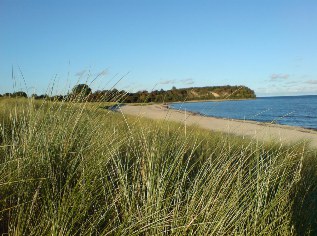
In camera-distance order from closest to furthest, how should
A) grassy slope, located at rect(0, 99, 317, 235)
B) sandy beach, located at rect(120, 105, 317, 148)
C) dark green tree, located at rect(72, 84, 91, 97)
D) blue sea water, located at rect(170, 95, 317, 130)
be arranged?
grassy slope, located at rect(0, 99, 317, 235)
blue sea water, located at rect(170, 95, 317, 130)
dark green tree, located at rect(72, 84, 91, 97)
sandy beach, located at rect(120, 105, 317, 148)

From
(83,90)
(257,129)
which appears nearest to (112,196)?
(83,90)

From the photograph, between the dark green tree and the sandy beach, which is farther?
the sandy beach

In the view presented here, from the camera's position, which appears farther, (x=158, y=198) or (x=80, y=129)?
(x=80, y=129)

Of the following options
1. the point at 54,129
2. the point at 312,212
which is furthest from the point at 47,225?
the point at 312,212

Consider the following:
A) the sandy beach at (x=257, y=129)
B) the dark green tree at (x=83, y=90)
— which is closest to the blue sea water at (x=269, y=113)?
the sandy beach at (x=257, y=129)

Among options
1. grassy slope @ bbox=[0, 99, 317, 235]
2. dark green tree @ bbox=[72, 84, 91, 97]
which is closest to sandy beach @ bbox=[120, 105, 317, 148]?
dark green tree @ bbox=[72, 84, 91, 97]

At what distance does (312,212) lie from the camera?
2760 mm

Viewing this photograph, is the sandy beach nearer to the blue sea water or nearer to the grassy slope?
the blue sea water

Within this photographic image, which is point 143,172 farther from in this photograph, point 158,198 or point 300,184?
point 300,184

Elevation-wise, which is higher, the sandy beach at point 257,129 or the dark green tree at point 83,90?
the dark green tree at point 83,90

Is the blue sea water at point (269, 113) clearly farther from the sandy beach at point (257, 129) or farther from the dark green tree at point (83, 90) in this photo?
the dark green tree at point (83, 90)

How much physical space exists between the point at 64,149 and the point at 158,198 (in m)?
0.77

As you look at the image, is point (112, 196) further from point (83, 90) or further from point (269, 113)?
point (269, 113)

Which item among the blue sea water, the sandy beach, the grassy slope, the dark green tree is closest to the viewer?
the grassy slope
